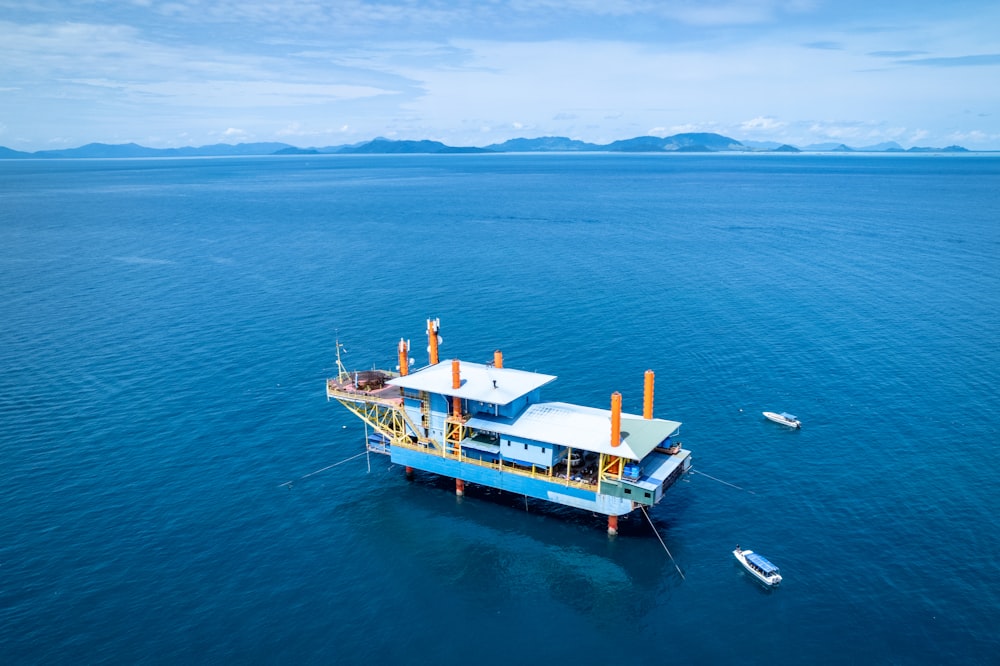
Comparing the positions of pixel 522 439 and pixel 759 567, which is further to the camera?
pixel 522 439

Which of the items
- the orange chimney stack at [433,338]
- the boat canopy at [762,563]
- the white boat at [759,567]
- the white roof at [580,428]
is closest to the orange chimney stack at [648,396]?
the white roof at [580,428]

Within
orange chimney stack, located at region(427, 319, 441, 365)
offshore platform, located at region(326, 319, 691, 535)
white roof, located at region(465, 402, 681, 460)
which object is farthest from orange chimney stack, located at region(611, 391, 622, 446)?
orange chimney stack, located at region(427, 319, 441, 365)

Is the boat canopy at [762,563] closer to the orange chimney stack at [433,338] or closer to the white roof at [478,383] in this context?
the white roof at [478,383]

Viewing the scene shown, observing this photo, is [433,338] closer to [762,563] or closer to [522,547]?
[522,547]

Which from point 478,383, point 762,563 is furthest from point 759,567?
point 478,383

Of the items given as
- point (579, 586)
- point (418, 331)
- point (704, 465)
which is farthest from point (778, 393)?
point (418, 331)

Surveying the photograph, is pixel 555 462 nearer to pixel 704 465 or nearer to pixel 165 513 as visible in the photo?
pixel 704 465

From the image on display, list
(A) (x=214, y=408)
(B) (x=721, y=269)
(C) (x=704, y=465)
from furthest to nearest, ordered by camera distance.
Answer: (B) (x=721, y=269), (A) (x=214, y=408), (C) (x=704, y=465)
